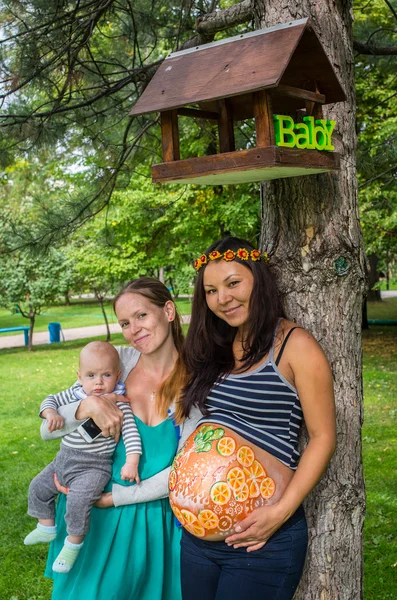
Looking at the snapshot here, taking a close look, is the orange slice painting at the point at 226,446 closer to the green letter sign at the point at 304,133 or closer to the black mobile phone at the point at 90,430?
the black mobile phone at the point at 90,430

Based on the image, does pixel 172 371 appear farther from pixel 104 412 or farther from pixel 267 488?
pixel 267 488

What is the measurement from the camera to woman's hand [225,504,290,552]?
2.04m

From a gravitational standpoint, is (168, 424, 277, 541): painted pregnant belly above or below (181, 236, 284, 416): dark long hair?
below

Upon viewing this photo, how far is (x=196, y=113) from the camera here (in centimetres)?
252

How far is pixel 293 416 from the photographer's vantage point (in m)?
2.17

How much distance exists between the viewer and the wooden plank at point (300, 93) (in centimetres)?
210

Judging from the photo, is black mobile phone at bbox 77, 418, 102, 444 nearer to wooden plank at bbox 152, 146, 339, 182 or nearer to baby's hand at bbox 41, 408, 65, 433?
baby's hand at bbox 41, 408, 65, 433

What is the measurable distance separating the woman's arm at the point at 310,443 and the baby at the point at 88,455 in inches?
24.9

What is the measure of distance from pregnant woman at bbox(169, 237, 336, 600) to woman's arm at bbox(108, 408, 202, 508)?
16 centimetres

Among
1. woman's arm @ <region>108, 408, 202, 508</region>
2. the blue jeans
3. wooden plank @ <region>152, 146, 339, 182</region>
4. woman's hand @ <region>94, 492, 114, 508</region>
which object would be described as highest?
wooden plank @ <region>152, 146, 339, 182</region>

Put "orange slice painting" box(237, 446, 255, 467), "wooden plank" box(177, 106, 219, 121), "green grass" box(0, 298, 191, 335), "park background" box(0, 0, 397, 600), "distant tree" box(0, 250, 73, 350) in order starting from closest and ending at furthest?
"orange slice painting" box(237, 446, 255, 467), "wooden plank" box(177, 106, 219, 121), "park background" box(0, 0, 397, 600), "distant tree" box(0, 250, 73, 350), "green grass" box(0, 298, 191, 335)

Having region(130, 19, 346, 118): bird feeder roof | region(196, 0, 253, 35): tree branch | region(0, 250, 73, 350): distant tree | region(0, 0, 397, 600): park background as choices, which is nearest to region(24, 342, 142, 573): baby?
region(0, 0, 397, 600): park background

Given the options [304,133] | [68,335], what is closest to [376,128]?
[304,133]

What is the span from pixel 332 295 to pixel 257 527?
34.7 inches
